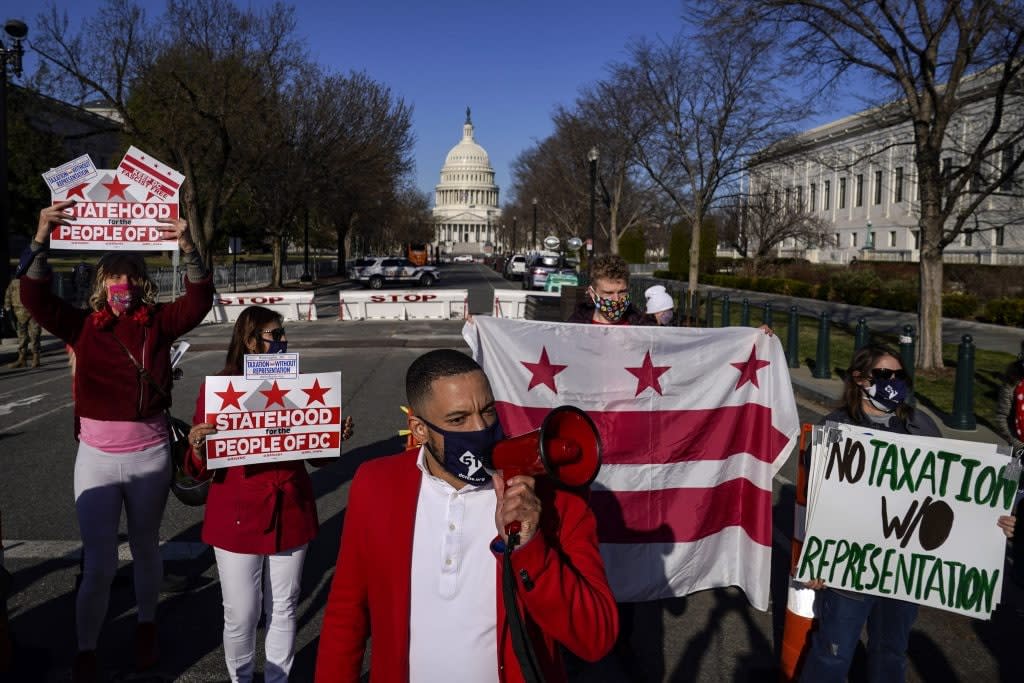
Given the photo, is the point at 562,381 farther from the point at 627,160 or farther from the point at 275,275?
the point at 275,275

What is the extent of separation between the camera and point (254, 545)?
359cm

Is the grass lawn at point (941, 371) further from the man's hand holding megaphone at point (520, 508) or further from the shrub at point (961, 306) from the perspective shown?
the man's hand holding megaphone at point (520, 508)

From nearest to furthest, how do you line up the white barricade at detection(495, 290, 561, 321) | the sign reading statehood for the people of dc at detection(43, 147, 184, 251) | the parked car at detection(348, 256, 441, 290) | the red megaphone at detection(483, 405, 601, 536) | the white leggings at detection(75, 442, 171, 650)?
the red megaphone at detection(483, 405, 601, 536), the white leggings at detection(75, 442, 171, 650), the sign reading statehood for the people of dc at detection(43, 147, 184, 251), the white barricade at detection(495, 290, 561, 321), the parked car at detection(348, 256, 441, 290)

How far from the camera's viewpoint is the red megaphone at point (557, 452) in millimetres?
1811

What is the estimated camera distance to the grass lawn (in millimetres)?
11508

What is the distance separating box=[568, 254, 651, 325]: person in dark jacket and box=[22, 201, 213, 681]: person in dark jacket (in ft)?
6.53

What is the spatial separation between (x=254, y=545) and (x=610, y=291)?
2275mm

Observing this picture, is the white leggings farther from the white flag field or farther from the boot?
the white flag field

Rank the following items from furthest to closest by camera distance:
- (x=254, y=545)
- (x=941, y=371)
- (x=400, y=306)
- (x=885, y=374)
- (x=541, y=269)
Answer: (x=541, y=269) → (x=400, y=306) → (x=941, y=371) → (x=885, y=374) → (x=254, y=545)

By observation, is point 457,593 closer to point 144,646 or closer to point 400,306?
point 144,646

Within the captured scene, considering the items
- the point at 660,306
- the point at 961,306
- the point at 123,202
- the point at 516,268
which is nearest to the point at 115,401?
the point at 123,202

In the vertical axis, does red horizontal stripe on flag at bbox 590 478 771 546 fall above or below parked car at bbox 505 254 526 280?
below

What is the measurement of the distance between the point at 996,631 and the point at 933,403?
7.26m

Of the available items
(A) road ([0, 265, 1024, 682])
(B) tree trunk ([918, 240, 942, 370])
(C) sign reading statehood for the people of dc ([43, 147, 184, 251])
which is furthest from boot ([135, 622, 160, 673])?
(B) tree trunk ([918, 240, 942, 370])
